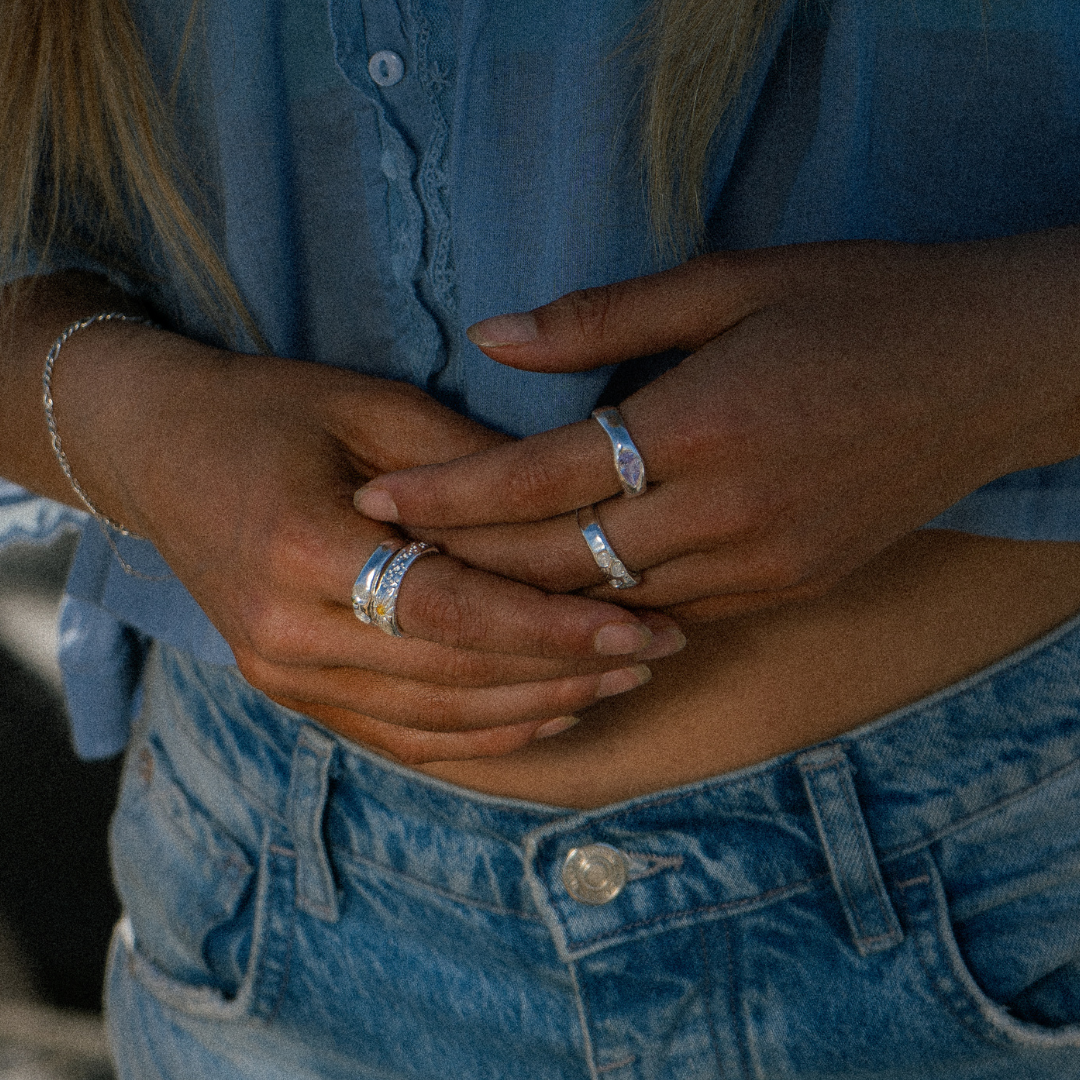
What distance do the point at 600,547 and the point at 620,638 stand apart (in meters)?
0.06

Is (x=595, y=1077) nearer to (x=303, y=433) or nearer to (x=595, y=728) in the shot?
(x=595, y=728)

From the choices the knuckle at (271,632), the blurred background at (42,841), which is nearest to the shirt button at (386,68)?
the knuckle at (271,632)

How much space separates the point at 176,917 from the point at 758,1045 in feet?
1.91

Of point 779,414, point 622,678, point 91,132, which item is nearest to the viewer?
point 779,414

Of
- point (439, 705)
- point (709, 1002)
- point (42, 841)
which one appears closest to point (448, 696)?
point (439, 705)

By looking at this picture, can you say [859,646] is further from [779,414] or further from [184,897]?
[184,897]

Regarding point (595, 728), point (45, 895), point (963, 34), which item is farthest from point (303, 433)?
point (45, 895)

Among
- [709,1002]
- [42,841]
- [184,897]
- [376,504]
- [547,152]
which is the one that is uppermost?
[547,152]

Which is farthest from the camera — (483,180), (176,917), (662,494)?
(176,917)

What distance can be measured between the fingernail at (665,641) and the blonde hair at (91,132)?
48 cm

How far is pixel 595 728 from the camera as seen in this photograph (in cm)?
83

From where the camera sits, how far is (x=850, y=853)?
755 mm

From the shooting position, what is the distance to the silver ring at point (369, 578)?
0.65 metres

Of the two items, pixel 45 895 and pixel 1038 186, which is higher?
pixel 1038 186
